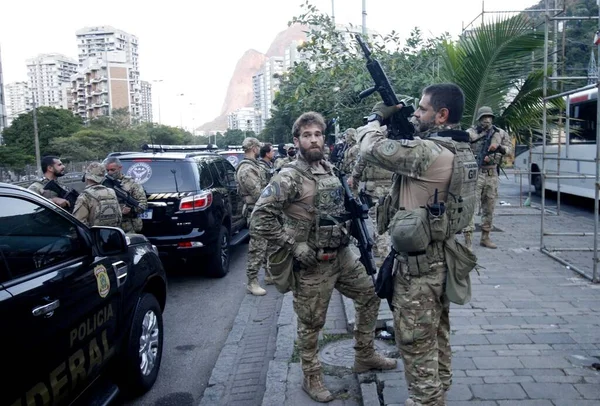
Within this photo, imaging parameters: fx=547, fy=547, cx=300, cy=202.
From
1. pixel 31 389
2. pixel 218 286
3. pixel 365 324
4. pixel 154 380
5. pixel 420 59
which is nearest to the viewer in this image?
pixel 31 389

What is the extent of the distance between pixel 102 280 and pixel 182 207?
12.2 ft

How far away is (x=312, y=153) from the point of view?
372 cm

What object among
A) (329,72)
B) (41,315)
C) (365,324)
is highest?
(329,72)

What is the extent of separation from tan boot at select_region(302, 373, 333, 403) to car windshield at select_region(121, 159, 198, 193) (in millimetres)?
4072

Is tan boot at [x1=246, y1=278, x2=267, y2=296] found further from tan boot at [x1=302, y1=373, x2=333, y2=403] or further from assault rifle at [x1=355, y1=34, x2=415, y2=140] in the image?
assault rifle at [x1=355, y1=34, x2=415, y2=140]

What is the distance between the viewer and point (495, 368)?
401 centimetres

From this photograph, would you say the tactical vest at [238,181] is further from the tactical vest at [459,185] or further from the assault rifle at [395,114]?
the tactical vest at [459,185]

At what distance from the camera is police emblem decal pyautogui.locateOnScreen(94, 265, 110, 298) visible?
3.42 metres

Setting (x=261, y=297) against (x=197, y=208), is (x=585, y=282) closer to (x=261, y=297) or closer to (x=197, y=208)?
(x=261, y=297)

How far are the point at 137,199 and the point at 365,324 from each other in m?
4.01

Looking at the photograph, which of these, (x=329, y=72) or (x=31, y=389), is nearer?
(x=31, y=389)

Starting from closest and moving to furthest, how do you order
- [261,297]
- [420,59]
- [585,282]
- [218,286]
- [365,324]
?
[365,324] < [585,282] < [261,297] < [218,286] < [420,59]

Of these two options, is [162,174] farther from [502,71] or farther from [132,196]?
[502,71]

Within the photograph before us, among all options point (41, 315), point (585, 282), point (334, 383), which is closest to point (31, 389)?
point (41, 315)
